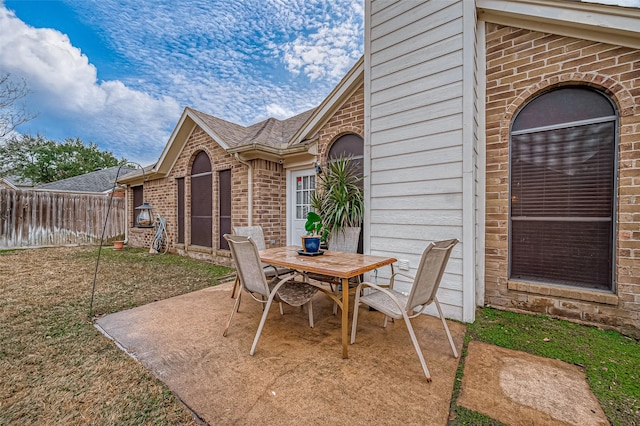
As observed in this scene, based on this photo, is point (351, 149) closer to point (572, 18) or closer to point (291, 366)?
point (572, 18)

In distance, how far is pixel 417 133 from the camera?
3350 mm

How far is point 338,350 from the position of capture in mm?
2406

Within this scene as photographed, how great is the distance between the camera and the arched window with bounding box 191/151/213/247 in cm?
693

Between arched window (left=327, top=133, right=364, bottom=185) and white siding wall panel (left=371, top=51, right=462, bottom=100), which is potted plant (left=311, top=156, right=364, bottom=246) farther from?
white siding wall panel (left=371, top=51, right=462, bottom=100)

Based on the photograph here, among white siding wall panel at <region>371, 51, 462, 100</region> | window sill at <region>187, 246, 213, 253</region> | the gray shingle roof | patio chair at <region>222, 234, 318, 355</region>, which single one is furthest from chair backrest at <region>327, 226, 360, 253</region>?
window sill at <region>187, 246, 213, 253</region>

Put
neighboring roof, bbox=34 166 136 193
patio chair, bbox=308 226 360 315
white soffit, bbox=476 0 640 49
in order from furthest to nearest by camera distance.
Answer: neighboring roof, bbox=34 166 136 193, patio chair, bbox=308 226 360 315, white soffit, bbox=476 0 640 49

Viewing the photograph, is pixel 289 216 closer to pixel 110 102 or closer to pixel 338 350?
pixel 338 350

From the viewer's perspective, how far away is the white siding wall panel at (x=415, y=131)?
3068 mm

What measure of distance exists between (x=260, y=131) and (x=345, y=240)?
3.97 metres

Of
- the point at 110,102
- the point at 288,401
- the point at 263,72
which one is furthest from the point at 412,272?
the point at 110,102

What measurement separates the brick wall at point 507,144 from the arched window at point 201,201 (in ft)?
20.7

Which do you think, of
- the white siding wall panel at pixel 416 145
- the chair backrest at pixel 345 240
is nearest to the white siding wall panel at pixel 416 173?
the white siding wall panel at pixel 416 145

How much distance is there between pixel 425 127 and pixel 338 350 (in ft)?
9.29

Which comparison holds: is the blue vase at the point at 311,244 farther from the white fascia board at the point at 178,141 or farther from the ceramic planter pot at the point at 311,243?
the white fascia board at the point at 178,141
